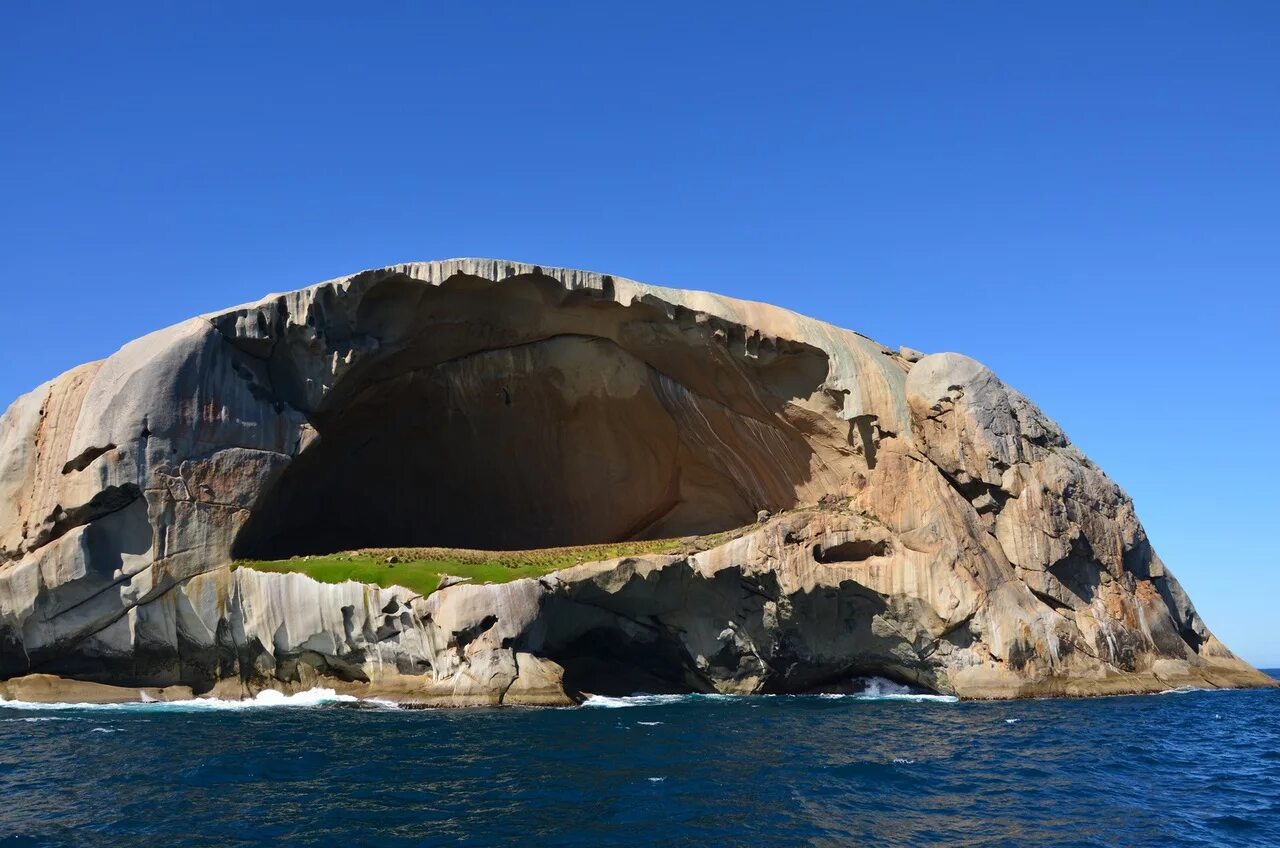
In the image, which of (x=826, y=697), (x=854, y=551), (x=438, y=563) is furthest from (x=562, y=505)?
(x=826, y=697)

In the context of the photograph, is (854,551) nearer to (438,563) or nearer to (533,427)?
(533,427)

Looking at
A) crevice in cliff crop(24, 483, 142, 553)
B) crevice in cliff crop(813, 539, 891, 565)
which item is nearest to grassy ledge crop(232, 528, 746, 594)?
crevice in cliff crop(813, 539, 891, 565)

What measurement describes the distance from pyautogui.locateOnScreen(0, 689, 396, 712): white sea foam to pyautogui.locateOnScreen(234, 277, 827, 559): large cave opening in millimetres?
5330

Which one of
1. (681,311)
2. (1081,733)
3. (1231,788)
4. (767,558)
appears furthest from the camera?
(681,311)

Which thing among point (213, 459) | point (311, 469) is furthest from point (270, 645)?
point (311, 469)

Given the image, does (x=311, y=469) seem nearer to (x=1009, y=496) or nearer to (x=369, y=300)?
(x=369, y=300)

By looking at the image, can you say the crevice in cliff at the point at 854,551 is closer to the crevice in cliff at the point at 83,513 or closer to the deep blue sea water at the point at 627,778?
the deep blue sea water at the point at 627,778

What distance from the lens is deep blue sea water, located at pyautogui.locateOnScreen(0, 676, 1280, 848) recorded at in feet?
54.7

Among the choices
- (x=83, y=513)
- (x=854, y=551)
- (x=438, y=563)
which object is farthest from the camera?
(x=854, y=551)

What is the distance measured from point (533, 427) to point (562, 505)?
12.8ft

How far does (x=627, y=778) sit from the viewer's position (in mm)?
20312

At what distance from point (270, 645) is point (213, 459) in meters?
6.17

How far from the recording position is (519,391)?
4450cm

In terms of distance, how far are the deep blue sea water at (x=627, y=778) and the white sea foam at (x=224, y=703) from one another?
1.46 meters
